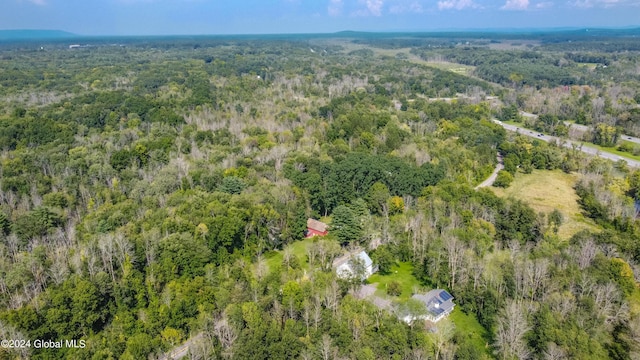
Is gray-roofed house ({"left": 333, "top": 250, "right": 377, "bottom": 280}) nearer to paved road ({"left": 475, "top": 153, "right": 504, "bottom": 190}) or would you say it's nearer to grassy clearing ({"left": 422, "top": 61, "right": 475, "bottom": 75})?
paved road ({"left": 475, "top": 153, "right": 504, "bottom": 190})

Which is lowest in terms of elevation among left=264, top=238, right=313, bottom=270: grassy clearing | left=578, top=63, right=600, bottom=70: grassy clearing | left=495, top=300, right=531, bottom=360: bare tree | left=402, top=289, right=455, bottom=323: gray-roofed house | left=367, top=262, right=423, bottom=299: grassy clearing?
left=367, top=262, right=423, bottom=299: grassy clearing

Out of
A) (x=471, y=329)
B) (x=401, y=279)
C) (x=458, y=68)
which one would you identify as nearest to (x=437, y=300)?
(x=471, y=329)

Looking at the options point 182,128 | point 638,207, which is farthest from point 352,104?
point 638,207

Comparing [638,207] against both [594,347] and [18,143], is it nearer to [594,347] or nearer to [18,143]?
[594,347]

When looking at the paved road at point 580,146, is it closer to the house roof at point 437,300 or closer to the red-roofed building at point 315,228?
the red-roofed building at point 315,228

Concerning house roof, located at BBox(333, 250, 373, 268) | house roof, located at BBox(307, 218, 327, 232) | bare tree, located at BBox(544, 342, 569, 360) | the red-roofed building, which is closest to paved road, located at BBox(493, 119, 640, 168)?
house roof, located at BBox(307, 218, 327, 232)

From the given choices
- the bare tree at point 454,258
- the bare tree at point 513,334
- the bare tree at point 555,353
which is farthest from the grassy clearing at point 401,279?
→ the bare tree at point 555,353
